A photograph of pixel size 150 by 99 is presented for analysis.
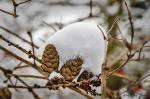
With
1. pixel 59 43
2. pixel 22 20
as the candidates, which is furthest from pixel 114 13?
pixel 59 43

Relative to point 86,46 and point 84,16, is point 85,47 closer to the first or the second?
point 86,46

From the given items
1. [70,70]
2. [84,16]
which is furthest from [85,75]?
[84,16]

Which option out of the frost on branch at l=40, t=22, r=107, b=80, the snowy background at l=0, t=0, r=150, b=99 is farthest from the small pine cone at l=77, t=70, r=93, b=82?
the snowy background at l=0, t=0, r=150, b=99

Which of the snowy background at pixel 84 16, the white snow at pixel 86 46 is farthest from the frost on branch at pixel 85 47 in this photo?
the snowy background at pixel 84 16

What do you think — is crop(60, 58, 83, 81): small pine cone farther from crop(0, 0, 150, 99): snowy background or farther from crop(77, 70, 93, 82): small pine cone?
crop(0, 0, 150, 99): snowy background

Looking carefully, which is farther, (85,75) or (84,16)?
(84,16)

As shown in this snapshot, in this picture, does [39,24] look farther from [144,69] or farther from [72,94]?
[72,94]

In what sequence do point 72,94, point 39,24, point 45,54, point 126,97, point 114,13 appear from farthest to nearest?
point 39,24 < point 114,13 < point 72,94 < point 126,97 < point 45,54
